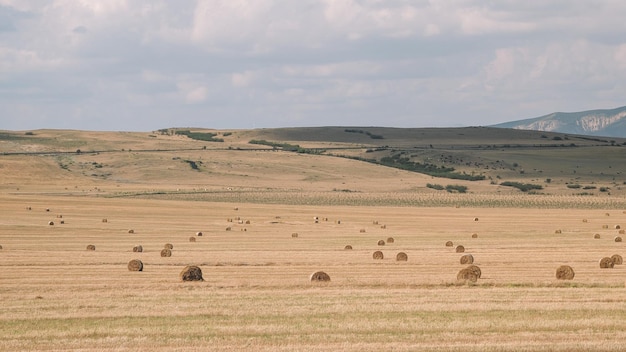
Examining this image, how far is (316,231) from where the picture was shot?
59.8 metres

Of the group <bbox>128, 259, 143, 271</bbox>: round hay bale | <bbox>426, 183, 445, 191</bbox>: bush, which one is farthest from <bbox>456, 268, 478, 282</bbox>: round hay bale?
<bbox>426, 183, 445, 191</bbox>: bush

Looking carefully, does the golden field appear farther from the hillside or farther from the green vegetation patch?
the green vegetation patch

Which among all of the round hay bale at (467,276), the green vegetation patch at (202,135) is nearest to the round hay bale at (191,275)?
the round hay bale at (467,276)

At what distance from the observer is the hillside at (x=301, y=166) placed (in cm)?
10681

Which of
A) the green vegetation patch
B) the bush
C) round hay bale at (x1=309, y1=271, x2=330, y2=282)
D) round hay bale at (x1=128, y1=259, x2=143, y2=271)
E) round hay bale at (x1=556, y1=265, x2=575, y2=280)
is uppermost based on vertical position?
the green vegetation patch

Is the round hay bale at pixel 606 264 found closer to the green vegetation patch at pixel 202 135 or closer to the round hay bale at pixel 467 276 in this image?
the round hay bale at pixel 467 276

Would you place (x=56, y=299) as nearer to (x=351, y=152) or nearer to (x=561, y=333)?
(x=561, y=333)

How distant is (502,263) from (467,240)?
1646 centimetres

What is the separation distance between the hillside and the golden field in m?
9.64

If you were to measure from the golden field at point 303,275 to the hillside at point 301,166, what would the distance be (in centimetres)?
964

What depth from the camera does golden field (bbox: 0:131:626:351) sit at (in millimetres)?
19141

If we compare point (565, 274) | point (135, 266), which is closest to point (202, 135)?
point (135, 266)

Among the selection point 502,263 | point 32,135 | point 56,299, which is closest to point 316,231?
point 502,263

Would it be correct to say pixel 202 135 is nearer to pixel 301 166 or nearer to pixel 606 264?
pixel 301 166
